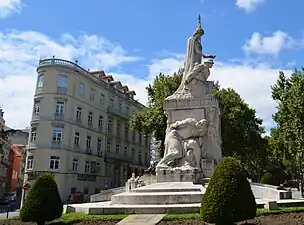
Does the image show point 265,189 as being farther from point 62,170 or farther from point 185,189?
point 62,170

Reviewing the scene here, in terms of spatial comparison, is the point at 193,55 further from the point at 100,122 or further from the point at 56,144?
the point at 100,122

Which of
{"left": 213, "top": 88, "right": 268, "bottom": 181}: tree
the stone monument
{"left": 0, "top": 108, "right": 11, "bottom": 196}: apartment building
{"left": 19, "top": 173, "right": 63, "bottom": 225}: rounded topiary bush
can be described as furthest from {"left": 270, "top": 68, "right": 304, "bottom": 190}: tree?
{"left": 0, "top": 108, "right": 11, "bottom": 196}: apartment building

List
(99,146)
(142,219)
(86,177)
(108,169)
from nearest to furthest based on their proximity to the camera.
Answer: (142,219)
(86,177)
(99,146)
(108,169)

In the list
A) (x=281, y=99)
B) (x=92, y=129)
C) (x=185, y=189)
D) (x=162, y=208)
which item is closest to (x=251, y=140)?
(x=281, y=99)

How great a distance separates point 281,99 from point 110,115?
26.4m

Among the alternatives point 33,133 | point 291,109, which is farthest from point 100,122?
point 291,109

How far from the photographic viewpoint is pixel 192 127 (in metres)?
16.8

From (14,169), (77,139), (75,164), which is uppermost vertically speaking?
(77,139)

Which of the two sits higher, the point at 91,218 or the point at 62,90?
the point at 62,90

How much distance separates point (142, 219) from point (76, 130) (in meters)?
33.2

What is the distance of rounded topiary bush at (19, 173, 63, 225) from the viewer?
10.7 m

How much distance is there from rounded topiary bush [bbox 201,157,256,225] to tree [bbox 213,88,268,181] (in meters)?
26.2

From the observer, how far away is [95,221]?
421 inches

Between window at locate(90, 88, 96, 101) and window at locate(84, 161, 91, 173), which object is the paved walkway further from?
window at locate(90, 88, 96, 101)
